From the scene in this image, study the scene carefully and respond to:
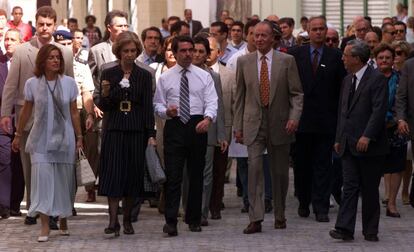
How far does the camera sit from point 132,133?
17.1m

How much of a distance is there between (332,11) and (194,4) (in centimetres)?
641

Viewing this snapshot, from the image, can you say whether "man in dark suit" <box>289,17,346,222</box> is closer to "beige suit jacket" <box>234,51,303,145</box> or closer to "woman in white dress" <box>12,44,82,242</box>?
"beige suit jacket" <box>234,51,303,145</box>

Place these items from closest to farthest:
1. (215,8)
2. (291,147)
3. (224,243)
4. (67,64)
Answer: (224,243) → (67,64) → (291,147) → (215,8)

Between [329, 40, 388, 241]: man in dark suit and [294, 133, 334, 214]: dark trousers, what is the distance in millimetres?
1704

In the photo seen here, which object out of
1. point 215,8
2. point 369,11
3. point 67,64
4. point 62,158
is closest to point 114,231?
point 62,158

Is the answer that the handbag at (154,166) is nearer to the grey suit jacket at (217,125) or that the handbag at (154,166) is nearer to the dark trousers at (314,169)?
the grey suit jacket at (217,125)

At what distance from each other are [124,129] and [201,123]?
2.48 feet

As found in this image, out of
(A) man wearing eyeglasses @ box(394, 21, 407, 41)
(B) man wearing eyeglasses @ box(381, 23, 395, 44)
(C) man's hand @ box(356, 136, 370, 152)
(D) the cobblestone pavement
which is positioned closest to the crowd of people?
(C) man's hand @ box(356, 136, 370, 152)

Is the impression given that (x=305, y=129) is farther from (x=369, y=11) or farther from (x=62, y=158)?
(x=369, y=11)

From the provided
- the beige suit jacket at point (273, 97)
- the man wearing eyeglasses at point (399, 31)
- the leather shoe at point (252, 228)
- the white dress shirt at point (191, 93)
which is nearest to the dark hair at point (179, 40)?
the white dress shirt at point (191, 93)

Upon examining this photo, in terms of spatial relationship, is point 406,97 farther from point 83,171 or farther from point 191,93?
point 83,171

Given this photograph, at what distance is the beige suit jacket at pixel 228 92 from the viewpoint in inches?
741

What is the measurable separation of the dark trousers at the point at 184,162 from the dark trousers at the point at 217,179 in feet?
4.13

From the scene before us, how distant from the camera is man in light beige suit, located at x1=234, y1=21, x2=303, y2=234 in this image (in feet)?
57.8
